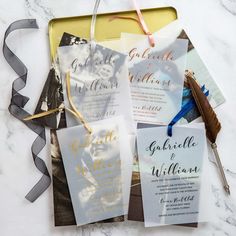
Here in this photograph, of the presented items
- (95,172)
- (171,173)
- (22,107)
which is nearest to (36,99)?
(22,107)

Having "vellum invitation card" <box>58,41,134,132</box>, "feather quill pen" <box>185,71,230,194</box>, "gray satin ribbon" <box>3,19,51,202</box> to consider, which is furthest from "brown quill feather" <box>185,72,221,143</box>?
"gray satin ribbon" <box>3,19,51,202</box>

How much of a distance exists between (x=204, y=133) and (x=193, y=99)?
0.06 meters

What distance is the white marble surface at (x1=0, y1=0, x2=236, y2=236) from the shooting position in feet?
2.22

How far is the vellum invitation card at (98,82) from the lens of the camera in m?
0.68

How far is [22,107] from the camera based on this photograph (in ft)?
2.26

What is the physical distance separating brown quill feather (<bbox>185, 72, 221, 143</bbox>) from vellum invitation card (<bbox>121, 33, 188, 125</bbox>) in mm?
24

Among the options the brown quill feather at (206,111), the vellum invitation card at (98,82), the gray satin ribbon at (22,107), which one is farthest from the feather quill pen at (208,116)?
the gray satin ribbon at (22,107)

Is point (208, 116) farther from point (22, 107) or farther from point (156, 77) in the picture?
point (22, 107)

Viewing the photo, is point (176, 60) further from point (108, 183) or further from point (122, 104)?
point (108, 183)

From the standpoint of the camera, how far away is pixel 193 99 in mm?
680

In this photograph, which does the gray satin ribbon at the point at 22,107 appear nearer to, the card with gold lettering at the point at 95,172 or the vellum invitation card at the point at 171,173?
the card with gold lettering at the point at 95,172

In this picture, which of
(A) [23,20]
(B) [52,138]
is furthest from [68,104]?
(A) [23,20]

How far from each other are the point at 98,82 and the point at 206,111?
19 cm

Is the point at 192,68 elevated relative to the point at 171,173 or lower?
elevated
